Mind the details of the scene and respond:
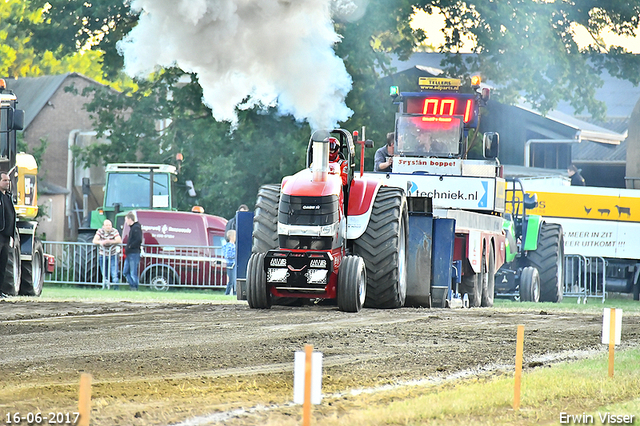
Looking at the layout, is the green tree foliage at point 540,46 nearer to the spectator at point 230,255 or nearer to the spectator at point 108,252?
the spectator at point 230,255

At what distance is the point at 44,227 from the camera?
50.5 m

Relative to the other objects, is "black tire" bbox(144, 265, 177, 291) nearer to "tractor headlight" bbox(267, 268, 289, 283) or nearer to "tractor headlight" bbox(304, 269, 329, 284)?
"tractor headlight" bbox(267, 268, 289, 283)

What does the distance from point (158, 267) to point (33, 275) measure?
6.79 m

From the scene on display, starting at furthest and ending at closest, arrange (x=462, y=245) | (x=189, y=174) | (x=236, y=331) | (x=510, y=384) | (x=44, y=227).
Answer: (x=44, y=227), (x=189, y=174), (x=462, y=245), (x=236, y=331), (x=510, y=384)

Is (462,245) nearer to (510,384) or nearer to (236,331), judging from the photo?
(236,331)

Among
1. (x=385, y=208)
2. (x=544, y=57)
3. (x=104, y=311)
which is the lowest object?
(x=104, y=311)

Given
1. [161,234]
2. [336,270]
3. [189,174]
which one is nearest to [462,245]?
[336,270]

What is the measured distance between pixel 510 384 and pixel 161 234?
21.5m

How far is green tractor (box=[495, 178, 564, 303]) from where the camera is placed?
2150 cm

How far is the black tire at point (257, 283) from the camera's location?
13.1m

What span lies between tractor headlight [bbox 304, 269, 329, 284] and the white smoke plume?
3.69m

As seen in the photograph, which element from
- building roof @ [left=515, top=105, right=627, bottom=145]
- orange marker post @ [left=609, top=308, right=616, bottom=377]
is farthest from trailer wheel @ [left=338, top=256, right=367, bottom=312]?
building roof @ [left=515, top=105, right=627, bottom=145]

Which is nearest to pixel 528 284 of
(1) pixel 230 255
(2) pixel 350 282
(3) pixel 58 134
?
(1) pixel 230 255

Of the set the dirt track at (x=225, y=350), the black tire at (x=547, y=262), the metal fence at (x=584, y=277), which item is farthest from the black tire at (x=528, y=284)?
the dirt track at (x=225, y=350)
